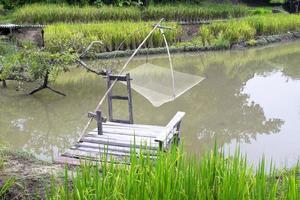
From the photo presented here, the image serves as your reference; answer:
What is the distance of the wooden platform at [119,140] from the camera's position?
16.7 feet

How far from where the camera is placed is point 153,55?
12719 millimetres

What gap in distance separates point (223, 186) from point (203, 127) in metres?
4.31

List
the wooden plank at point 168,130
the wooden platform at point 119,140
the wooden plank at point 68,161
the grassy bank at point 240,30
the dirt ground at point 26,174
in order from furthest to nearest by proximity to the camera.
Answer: the grassy bank at point 240,30 < the wooden platform at point 119,140 < the wooden plank at point 68,161 < the wooden plank at point 168,130 < the dirt ground at point 26,174

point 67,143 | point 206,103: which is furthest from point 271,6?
point 67,143

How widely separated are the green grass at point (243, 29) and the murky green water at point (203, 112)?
8.22ft

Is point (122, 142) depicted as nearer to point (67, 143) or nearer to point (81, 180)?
point (67, 143)

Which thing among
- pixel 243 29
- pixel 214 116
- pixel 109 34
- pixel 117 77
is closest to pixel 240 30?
pixel 243 29

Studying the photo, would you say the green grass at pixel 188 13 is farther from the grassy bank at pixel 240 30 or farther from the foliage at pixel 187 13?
the grassy bank at pixel 240 30

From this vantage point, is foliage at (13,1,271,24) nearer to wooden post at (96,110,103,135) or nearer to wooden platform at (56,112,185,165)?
wooden platform at (56,112,185,165)

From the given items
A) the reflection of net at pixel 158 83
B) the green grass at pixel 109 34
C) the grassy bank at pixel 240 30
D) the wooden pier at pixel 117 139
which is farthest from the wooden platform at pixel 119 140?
the grassy bank at pixel 240 30

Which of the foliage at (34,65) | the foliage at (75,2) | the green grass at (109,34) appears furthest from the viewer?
the foliage at (75,2)

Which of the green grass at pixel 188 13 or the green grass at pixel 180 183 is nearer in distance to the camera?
the green grass at pixel 180 183

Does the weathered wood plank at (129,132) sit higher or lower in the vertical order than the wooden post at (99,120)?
lower

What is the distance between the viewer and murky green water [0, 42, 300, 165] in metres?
6.64
